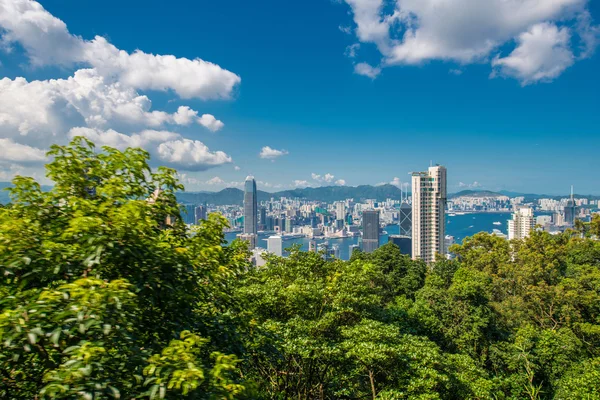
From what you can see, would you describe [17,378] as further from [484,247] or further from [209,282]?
[484,247]

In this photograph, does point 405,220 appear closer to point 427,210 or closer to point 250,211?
point 427,210

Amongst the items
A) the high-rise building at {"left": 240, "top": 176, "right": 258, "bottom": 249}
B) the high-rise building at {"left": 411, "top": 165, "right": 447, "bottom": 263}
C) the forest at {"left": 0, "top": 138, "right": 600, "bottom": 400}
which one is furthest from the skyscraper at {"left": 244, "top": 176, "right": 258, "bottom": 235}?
the forest at {"left": 0, "top": 138, "right": 600, "bottom": 400}

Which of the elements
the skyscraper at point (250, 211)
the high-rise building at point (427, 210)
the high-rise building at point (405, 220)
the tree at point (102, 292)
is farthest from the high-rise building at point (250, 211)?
the tree at point (102, 292)

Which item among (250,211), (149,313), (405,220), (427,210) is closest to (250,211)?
(250,211)

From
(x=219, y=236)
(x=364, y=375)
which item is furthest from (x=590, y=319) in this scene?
(x=219, y=236)

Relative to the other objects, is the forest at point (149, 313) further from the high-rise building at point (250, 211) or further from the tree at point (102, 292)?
the high-rise building at point (250, 211)
